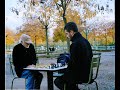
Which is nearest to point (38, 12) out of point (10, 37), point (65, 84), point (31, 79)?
point (10, 37)

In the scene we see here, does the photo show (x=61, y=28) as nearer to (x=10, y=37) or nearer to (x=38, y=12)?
(x=38, y=12)

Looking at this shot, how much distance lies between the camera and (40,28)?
4.50 metres

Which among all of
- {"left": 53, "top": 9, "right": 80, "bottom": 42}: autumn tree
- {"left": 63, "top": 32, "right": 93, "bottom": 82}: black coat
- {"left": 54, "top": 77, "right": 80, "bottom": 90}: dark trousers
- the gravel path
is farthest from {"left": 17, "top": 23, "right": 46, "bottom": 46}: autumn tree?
{"left": 63, "top": 32, "right": 93, "bottom": 82}: black coat

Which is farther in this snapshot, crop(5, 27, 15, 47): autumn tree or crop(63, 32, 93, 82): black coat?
crop(5, 27, 15, 47): autumn tree

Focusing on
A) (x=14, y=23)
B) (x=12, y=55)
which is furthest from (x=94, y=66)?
(x=14, y=23)

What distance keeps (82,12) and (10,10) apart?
3.76 ft

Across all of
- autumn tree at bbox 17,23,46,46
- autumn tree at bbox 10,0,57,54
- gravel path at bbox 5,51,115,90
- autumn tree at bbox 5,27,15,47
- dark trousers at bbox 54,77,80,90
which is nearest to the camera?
dark trousers at bbox 54,77,80,90

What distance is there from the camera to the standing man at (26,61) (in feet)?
11.5

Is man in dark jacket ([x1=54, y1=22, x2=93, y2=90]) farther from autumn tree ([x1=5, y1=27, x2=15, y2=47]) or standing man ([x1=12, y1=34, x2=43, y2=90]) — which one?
autumn tree ([x1=5, y1=27, x2=15, y2=47])

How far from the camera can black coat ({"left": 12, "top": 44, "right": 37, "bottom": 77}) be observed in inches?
138

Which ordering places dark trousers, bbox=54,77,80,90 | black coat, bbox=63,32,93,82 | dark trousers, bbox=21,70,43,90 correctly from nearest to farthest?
black coat, bbox=63,32,93,82, dark trousers, bbox=54,77,80,90, dark trousers, bbox=21,70,43,90

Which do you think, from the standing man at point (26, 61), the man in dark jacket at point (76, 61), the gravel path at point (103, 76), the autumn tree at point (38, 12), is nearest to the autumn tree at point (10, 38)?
the standing man at point (26, 61)

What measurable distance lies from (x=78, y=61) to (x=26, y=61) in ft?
3.09

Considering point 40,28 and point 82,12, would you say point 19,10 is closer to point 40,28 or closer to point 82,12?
point 40,28
